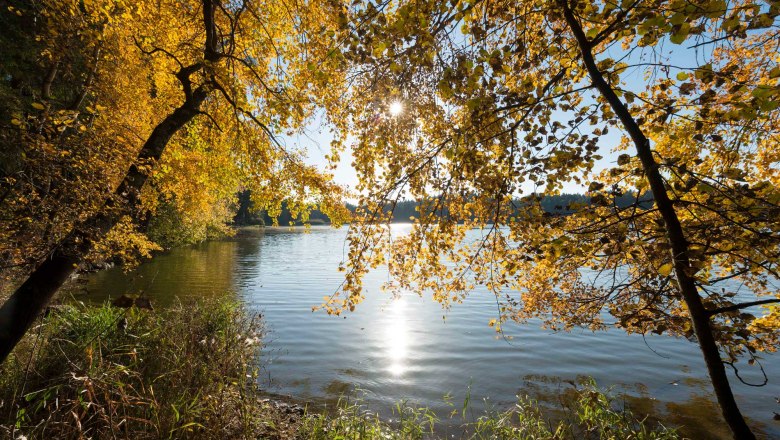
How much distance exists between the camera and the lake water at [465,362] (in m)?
8.54

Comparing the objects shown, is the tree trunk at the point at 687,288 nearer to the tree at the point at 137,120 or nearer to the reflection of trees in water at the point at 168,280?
the tree at the point at 137,120

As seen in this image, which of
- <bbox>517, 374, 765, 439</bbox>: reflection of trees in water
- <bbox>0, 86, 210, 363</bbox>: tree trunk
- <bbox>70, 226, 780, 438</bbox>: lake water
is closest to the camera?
<bbox>0, 86, 210, 363</bbox>: tree trunk

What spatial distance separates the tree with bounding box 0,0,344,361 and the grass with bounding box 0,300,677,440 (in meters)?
1.12

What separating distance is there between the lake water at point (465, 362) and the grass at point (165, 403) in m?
0.90

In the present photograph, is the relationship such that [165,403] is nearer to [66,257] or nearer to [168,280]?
[66,257]

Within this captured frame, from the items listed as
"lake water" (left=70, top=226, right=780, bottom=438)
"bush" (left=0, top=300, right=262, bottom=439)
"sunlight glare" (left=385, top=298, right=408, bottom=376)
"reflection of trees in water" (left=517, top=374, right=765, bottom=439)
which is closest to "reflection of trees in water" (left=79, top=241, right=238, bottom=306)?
"lake water" (left=70, top=226, right=780, bottom=438)

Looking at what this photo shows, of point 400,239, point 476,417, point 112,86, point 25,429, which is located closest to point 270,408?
point 25,429

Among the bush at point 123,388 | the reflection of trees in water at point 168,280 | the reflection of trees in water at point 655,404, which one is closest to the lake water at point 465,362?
the reflection of trees in water at point 655,404

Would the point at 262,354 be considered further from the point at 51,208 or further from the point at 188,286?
the point at 188,286

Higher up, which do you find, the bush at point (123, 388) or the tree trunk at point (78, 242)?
the tree trunk at point (78, 242)

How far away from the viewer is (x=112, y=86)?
31.9 ft

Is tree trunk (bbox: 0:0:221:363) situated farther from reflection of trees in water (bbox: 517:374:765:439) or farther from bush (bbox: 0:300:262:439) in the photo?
reflection of trees in water (bbox: 517:374:765:439)

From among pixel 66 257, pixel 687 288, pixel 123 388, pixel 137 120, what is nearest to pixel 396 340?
pixel 123 388

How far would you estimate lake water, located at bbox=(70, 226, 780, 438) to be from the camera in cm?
854
